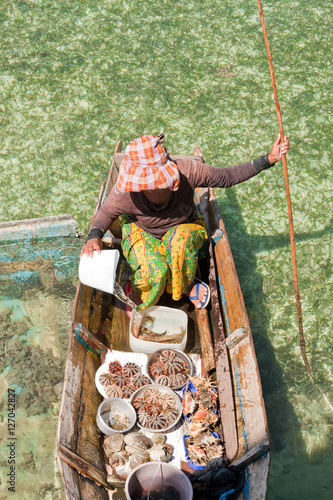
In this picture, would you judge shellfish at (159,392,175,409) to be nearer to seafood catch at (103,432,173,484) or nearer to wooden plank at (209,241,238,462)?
seafood catch at (103,432,173,484)

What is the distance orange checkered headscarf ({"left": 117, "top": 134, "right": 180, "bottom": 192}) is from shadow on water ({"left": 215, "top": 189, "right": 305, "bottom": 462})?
2.16 metres

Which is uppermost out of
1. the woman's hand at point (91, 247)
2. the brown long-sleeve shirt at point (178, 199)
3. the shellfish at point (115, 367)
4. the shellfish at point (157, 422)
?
the brown long-sleeve shirt at point (178, 199)

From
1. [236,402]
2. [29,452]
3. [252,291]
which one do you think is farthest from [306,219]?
[29,452]

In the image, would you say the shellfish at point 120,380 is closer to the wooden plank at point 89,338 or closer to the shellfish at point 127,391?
the shellfish at point 127,391

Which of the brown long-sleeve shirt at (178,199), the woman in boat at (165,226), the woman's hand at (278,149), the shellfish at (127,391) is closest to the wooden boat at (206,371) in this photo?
the shellfish at (127,391)

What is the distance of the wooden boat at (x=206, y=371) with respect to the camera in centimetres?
265

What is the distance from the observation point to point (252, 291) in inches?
192

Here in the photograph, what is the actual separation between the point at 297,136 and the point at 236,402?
173 inches

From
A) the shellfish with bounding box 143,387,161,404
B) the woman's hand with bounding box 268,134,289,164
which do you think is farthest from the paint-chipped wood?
the woman's hand with bounding box 268,134,289,164

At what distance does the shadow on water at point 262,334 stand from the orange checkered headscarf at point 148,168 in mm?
2164

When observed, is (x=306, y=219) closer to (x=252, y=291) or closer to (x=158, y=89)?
(x=252, y=291)

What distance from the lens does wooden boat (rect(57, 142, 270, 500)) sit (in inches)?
104

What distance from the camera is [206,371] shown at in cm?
346

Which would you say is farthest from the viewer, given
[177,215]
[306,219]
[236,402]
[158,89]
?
[158,89]
